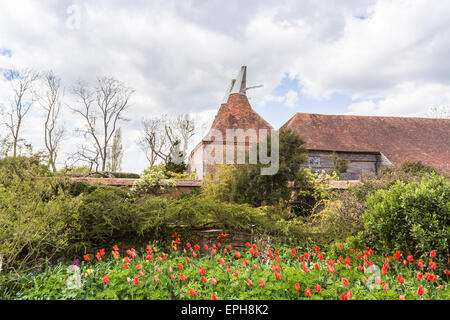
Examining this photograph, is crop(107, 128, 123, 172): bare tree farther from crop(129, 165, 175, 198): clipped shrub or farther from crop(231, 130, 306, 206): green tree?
Answer: crop(231, 130, 306, 206): green tree

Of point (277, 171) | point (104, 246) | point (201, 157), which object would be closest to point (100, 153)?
point (201, 157)

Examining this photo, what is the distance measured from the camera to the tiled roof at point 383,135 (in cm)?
2092

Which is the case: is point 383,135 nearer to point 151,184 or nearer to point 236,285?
point 151,184

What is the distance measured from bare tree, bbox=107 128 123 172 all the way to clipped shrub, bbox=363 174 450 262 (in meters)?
26.4

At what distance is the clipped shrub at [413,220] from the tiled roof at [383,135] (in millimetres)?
16050

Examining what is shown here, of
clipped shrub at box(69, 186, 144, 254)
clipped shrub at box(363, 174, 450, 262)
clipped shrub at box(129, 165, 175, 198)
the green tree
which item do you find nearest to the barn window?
the green tree

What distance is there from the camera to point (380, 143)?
2194 centimetres

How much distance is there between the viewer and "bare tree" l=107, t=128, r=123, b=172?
94.5 ft

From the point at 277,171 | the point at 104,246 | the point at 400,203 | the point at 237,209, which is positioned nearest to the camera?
the point at 400,203

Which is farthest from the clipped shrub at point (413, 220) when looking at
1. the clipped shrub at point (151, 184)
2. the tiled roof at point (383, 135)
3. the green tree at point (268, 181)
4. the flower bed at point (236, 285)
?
the tiled roof at point (383, 135)

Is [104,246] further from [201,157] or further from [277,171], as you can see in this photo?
[201,157]

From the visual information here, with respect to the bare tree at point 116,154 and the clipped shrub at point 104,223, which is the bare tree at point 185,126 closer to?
the bare tree at point 116,154

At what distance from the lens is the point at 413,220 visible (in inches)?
156
